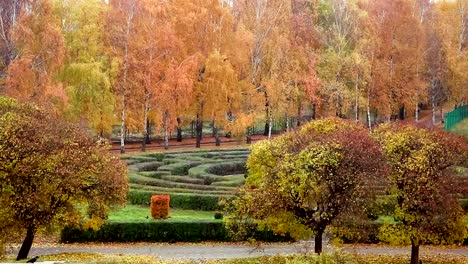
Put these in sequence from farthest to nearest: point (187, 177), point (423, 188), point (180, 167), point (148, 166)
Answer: point (148, 166) → point (180, 167) → point (187, 177) → point (423, 188)

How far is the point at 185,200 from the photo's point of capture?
3444cm

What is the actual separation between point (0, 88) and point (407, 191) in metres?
38.0

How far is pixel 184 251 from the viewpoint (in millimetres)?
26953

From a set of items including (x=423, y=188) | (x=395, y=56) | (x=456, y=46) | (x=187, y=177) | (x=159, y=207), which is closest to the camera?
(x=423, y=188)

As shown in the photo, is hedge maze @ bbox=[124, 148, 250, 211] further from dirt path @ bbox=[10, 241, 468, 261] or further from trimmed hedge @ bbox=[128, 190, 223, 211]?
dirt path @ bbox=[10, 241, 468, 261]

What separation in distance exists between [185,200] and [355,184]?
50.1 ft

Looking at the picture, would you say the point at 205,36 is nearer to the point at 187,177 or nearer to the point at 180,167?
Result: the point at 180,167

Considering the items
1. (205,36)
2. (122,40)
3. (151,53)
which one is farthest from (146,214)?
(205,36)

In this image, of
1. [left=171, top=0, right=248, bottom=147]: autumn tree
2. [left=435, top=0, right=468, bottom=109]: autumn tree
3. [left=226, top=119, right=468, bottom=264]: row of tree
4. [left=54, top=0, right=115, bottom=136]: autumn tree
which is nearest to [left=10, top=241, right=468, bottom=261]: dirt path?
[left=226, top=119, right=468, bottom=264]: row of tree

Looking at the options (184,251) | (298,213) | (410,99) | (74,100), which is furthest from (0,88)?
(410,99)

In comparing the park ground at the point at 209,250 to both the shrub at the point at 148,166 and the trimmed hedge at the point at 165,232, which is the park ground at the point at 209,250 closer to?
the trimmed hedge at the point at 165,232

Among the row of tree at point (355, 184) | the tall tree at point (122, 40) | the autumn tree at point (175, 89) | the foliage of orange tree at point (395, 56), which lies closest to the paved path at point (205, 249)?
the row of tree at point (355, 184)

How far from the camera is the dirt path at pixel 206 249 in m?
26.3

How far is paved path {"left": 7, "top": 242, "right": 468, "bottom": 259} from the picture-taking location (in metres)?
26.3
